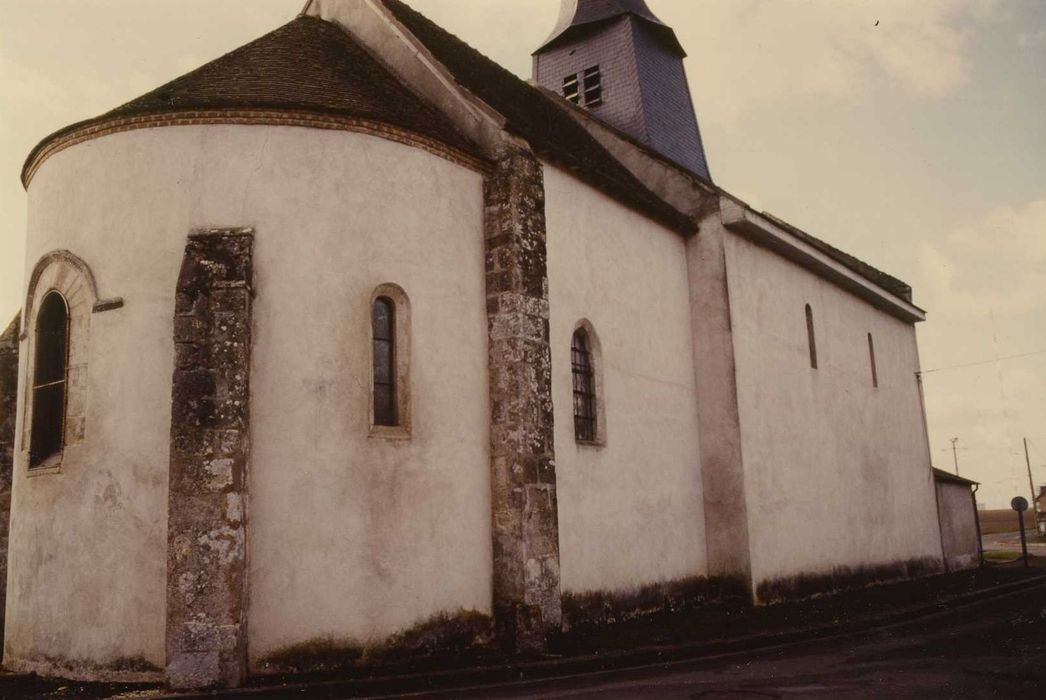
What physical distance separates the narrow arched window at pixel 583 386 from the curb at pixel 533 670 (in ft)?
11.8

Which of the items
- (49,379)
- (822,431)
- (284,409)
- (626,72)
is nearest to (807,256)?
(822,431)

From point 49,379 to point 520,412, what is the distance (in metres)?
5.89

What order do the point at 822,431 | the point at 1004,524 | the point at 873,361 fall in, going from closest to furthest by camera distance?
the point at 822,431, the point at 873,361, the point at 1004,524

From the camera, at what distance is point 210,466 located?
910cm

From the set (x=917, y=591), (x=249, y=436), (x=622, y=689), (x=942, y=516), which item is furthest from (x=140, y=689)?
(x=942, y=516)

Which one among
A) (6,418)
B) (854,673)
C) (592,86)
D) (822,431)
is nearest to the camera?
(854,673)

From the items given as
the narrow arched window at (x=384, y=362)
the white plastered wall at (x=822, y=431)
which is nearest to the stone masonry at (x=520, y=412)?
the narrow arched window at (x=384, y=362)

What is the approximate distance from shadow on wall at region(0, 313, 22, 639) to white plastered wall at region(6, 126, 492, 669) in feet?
7.48

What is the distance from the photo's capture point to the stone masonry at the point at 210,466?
873 cm

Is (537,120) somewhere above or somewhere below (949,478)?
above

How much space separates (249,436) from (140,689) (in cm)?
271

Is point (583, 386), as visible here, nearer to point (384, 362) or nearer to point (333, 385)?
point (384, 362)

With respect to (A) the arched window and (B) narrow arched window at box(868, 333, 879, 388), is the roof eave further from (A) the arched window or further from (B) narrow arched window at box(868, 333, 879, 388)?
(A) the arched window

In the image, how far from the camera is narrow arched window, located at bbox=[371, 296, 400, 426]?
10.6 metres
